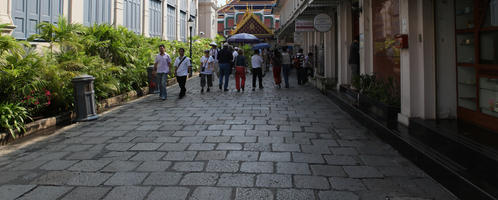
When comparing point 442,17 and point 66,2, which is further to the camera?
point 66,2

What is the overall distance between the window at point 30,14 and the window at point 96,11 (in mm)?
2231

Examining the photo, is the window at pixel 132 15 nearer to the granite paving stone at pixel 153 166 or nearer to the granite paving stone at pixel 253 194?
the granite paving stone at pixel 153 166

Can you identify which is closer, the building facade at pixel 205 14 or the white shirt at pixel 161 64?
the white shirt at pixel 161 64

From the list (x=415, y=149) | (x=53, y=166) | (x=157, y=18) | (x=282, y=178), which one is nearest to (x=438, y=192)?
(x=415, y=149)

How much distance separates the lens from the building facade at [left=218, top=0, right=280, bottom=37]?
200 feet

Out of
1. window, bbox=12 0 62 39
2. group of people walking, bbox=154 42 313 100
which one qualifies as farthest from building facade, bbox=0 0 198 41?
group of people walking, bbox=154 42 313 100

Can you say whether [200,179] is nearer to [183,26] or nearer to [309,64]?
[309,64]

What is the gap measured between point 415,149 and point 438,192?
0.97m

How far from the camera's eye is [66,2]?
12492 mm

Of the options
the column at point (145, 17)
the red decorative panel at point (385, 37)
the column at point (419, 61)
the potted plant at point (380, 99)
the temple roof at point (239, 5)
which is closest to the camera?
the column at point (419, 61)

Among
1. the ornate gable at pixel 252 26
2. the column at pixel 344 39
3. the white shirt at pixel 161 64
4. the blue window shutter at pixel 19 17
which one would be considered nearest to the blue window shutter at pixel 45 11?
the blue window shutter at pixel 19 17

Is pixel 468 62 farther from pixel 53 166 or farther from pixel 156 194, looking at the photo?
pixel 53 166

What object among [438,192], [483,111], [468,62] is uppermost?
[468,62]

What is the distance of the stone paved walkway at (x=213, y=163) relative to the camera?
3.46 metres
